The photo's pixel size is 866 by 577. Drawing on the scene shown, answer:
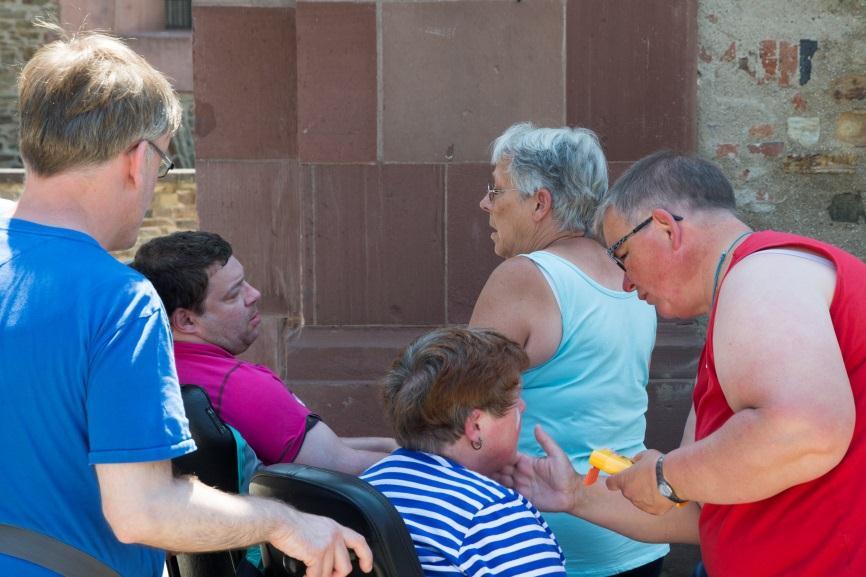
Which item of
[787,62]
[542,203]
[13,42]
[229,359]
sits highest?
[13,42]

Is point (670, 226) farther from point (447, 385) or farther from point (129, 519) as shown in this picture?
point (129, 519)

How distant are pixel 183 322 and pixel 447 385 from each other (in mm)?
813

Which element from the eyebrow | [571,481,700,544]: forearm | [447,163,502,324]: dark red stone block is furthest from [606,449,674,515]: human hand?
[447,163,502,324]: dark red stone block

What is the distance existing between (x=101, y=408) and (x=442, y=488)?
27.8 inches

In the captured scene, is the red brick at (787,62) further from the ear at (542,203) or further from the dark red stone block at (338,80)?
the ear at (542,203)

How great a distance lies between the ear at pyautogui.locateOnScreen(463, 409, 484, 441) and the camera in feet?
7.86

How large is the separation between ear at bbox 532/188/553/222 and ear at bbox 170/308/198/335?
2.96ft

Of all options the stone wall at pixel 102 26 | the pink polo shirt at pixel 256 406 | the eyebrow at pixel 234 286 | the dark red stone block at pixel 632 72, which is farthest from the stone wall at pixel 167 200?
the pink polo shirt at pixel 256 406

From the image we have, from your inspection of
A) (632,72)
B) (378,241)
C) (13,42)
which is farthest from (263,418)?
(13,42)

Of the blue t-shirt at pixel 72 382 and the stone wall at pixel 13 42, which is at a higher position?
the stone wall at pixel 13 42

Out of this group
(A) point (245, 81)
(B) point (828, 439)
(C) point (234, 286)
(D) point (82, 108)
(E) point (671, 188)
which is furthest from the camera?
Answer: (A) point (245, 81)

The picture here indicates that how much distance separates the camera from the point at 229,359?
2.82m

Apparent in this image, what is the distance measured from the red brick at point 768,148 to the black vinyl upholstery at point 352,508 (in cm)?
266

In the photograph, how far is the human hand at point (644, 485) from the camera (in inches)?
84.7
